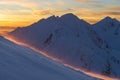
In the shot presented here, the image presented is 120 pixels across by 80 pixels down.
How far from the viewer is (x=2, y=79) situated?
50.6ft

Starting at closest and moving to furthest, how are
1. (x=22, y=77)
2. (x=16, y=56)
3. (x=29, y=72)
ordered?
1. (x=22, y=77)
2. (x=29, y=72)
3. (x=16, y=56)

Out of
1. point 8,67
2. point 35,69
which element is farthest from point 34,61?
point 8,67

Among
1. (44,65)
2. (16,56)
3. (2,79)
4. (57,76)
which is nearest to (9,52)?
(16,56)

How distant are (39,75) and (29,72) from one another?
0.48 metres

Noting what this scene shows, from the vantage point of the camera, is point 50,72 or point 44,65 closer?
point 50,72

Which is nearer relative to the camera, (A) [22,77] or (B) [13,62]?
(A) [22,77]

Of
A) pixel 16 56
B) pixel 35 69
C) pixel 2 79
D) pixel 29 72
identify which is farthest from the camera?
pixel 16 56

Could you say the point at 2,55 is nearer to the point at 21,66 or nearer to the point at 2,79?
the point at 21,66

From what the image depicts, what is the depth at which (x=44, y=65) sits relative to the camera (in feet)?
69.2

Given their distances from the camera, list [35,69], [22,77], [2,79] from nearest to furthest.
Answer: [2,79], [22,77], [35,69]

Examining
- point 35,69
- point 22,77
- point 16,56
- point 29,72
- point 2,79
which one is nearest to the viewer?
point 2,79

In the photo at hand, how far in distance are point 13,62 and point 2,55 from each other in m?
0.86

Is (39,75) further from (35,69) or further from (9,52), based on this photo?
(9,52)

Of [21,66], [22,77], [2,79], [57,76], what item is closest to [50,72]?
[57,76]
